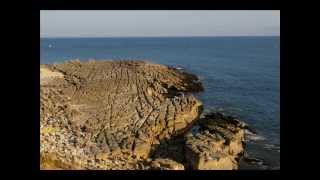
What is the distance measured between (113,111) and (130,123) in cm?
61

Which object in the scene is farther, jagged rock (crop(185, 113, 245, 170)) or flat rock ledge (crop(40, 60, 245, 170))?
flat rock ledge (crop(40, 60, 245, 170))

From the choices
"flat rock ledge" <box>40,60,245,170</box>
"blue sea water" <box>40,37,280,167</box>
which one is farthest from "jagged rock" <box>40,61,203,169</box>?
"blue sea water" <box>40,37,280,167</box>

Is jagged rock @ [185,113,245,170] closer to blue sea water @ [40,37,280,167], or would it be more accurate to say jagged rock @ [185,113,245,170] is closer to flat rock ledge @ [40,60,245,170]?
flat rock ledge @ [40,60,245,170]

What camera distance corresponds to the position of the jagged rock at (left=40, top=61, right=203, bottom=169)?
10438 millimetres

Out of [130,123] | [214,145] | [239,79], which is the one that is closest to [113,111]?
[130,123]

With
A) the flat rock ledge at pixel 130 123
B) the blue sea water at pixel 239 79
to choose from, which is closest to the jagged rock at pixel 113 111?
the flat rock ledge at pixel 130 123

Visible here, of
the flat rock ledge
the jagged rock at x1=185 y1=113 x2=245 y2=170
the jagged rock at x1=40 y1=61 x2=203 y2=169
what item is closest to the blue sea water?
the jagged rock at x1=185 y1=113 x2=245 y2=170

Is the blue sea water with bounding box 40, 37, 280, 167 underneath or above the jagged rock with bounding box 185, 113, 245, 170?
above

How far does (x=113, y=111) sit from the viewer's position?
475 inches

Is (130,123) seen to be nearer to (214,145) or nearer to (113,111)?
(113,111)

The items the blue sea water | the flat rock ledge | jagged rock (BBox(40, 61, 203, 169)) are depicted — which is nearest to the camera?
the flat rock ledge

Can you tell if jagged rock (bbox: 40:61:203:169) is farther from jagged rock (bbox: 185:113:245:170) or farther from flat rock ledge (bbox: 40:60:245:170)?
jagged rock (bbox: 185:113:245:170)

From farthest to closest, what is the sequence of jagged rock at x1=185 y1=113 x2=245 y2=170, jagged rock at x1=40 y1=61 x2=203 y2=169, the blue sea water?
1. the blue sea water
2. jagged rock at x1=40 y1=61 x2=203 y2=169
3. jagged rock at x1=185 y1=113 x2=245 y2=170
